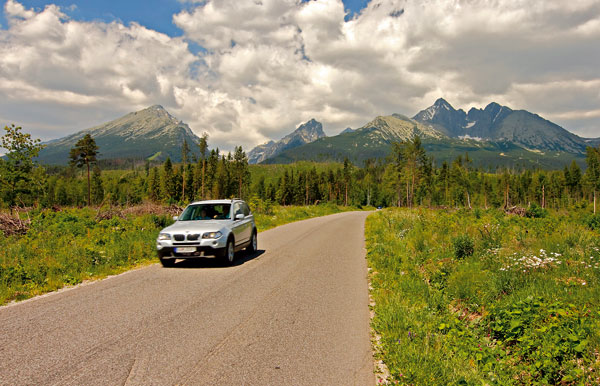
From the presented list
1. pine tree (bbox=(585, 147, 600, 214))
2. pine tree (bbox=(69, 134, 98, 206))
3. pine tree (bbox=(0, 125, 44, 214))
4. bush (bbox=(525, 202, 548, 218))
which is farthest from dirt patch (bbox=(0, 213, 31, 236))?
pine tree (bbox=(585, 147, 600, 214))

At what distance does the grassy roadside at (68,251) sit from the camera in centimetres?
802

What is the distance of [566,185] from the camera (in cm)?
10831

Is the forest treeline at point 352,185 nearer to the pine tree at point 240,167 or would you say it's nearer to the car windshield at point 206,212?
the pine tree at point 240,167

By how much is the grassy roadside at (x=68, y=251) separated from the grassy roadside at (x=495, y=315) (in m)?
7.40

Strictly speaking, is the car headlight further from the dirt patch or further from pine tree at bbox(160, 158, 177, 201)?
pine tree at bbox(160, 158, 177, 201)

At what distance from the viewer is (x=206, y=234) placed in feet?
32.9

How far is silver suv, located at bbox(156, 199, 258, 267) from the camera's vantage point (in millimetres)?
9922

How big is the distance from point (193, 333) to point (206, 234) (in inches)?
204

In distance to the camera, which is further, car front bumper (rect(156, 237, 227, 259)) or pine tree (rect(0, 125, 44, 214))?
pine tree (rect(0, 125, 44, 214))

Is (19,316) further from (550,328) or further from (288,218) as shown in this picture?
(288,218)

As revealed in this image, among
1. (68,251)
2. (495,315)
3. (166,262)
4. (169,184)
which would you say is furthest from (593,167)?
(169,184)

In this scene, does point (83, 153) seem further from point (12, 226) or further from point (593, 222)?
point (593, 222)

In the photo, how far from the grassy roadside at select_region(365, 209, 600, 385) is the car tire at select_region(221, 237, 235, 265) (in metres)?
4.31

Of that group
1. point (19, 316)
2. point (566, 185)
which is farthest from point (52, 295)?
point (566, 185)
